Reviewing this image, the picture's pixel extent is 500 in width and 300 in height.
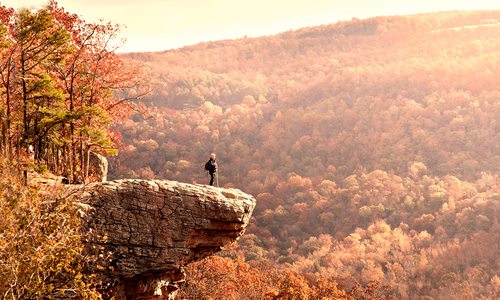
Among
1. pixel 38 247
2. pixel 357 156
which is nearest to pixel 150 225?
pixel 38 247

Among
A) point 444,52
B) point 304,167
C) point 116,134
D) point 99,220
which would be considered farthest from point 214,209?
point 444,52

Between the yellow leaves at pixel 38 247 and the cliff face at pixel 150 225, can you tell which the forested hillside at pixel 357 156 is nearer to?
the cliff face at pixel 150 225

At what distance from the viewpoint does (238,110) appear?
160125 mm

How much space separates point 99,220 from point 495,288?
6119 cm

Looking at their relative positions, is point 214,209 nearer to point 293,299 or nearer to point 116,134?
point 116,134

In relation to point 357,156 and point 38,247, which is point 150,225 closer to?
point 38,247

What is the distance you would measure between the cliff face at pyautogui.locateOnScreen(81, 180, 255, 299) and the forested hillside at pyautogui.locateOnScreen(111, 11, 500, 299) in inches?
1327

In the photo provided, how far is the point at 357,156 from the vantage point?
13325 centimetres

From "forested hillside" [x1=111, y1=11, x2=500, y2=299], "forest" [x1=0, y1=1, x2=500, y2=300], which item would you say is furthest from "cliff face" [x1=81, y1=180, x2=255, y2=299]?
"forested hillside" [x1=111, y1=11, x2=500, y2=299]

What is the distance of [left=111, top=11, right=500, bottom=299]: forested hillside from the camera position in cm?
8681

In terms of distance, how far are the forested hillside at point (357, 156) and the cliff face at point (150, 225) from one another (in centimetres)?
3370

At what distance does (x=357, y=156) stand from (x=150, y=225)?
114 meters

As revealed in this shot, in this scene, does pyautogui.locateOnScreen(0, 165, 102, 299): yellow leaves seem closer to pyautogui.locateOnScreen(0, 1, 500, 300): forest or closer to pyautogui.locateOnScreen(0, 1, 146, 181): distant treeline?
pyautogui.locateOnScreen(0, 1, 500, 300): forest

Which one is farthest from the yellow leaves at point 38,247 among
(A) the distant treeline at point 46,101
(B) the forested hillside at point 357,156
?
(B) the forested hillside at point 357,156
